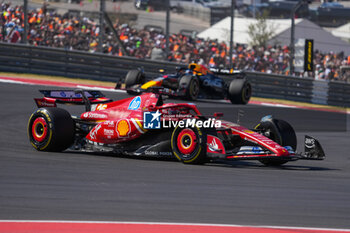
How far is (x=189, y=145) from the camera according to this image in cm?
918

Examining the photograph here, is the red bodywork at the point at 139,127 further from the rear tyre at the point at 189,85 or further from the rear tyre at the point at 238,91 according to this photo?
the rear tyre at the point at 238,91

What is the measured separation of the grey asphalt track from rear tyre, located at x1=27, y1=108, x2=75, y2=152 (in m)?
0.16

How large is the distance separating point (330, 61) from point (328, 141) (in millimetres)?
11097

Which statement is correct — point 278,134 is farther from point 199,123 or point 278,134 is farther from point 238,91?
point 238,91

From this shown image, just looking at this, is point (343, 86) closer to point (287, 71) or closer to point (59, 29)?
point (287, 71)

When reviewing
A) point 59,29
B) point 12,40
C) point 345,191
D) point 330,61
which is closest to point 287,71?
point 330,61

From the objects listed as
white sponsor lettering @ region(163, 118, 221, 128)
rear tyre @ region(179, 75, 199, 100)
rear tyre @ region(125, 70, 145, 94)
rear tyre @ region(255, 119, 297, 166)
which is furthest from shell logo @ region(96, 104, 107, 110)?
rear tyre @ region(125, 70, 145, 94)

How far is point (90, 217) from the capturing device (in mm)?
5840

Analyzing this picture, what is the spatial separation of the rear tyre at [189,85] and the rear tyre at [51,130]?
8.39 metres

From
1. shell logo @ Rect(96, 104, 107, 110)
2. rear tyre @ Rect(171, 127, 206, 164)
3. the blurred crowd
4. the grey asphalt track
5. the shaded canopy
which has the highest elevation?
the shaded canopy

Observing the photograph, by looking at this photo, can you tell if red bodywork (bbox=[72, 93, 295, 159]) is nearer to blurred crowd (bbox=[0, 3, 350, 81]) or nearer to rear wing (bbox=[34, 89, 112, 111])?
rear wing (bbox=[34, 89, 112, 111])

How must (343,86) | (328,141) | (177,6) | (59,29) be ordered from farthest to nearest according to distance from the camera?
(177,6)
(59,29)
(343,86)
(328,141)

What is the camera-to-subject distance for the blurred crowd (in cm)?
2241

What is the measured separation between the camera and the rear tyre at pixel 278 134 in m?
9.65
